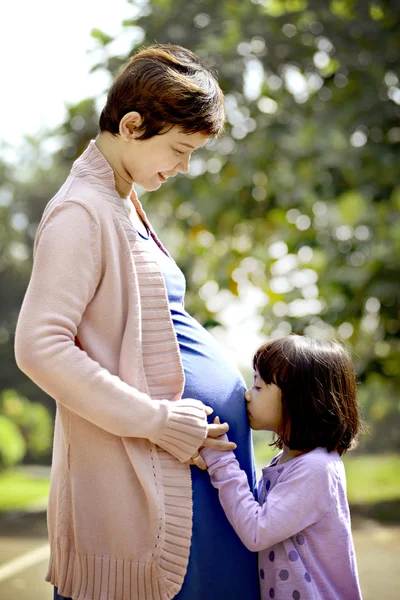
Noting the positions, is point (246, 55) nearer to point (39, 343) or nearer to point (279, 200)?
point (279, 200)

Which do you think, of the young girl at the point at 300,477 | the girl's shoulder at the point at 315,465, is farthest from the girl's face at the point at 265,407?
the girl's shoulder at the point at 315,465

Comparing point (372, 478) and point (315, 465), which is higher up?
point (315, 465)

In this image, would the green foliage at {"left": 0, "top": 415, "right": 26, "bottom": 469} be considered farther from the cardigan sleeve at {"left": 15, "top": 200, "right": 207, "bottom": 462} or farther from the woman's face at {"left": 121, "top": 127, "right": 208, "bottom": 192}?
the cardigan sleeve at {"left": 15, "top": 200, "right": 207, "bottom": 462}

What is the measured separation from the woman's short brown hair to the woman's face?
18 mm

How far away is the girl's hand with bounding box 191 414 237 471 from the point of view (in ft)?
6.40

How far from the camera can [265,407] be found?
6.98 feet

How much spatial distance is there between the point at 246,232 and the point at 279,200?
990 mm

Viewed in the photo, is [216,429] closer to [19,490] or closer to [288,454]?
[288,454]

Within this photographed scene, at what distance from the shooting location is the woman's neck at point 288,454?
2.16m

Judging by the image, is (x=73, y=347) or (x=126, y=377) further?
(x=126, y=377)

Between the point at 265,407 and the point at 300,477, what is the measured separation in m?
0.20

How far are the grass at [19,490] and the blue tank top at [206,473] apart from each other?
7870 mm

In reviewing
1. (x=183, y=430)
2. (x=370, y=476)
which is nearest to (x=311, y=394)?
(x=183, y=430)

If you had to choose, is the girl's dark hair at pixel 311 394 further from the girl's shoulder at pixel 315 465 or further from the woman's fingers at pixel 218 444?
the woman's fingers at pixel 218 444
